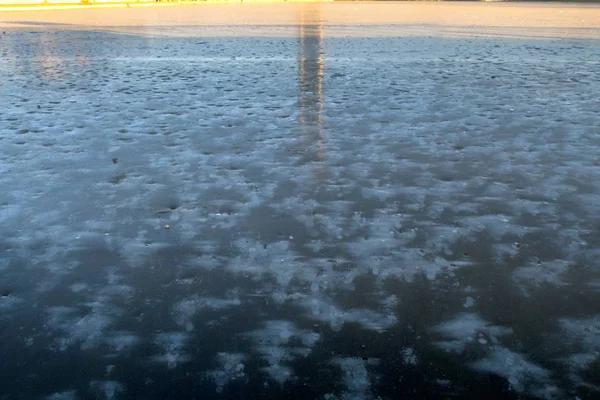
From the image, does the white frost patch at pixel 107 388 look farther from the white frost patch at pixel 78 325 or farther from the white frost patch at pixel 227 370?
the white frost patch at pixel 227 370

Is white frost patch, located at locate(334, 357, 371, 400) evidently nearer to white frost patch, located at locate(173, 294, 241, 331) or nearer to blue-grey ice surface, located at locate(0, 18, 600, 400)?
blue-grey ice surface, located at locate(0, 18, 600, 400)

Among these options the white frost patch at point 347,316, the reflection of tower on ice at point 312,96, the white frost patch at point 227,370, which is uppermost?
the reflection of tower on ice at point 312,96

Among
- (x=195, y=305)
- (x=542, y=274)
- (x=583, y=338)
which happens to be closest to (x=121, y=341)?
(x=195, y=305)

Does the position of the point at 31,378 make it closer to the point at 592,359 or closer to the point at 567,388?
the point at 567,388

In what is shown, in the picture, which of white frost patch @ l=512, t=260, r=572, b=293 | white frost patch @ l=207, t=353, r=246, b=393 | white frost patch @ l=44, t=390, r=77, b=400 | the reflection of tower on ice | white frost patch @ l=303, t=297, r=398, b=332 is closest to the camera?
white frost patch @ l=44, t=390, r=77, b=400

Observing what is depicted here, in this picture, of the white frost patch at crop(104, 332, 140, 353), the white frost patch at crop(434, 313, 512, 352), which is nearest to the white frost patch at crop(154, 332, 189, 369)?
the white frost patch at crop(104, 332, 140, 353)

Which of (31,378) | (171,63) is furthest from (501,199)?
(171,63)

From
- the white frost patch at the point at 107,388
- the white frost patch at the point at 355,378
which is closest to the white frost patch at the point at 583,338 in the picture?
the white frost patch at the point at 355,378
